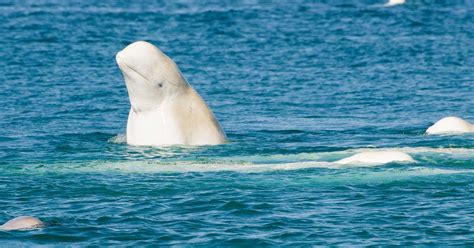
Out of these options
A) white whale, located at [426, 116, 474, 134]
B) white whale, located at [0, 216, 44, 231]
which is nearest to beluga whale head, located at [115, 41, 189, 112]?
white whale, located at [426, 116, 474, 134]

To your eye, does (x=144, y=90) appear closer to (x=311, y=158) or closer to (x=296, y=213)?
(x=311, y=158)

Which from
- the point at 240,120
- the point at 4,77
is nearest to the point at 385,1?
the point at 4,77

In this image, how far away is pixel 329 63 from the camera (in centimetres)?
4134

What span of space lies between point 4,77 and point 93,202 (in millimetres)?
19702

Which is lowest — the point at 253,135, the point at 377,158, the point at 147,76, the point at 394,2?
the point at 253,135

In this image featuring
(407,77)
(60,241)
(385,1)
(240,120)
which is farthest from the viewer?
(385,1)

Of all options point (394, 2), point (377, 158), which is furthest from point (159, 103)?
point (394, 2)

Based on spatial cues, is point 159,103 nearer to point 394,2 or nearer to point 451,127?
point 451,127

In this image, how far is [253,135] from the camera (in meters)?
26.5

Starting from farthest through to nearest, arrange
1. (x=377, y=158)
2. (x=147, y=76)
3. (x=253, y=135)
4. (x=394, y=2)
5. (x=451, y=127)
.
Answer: (x=394, y=2) < (x=253, y=135) < (x=451, y=127) < (x=147, y=76) < (x=377, y=158)

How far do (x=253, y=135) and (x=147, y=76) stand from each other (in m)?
4.18

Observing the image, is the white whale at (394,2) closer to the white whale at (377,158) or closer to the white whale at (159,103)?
the white whale at (159,103)

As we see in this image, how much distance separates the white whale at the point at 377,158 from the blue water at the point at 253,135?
0.30 m

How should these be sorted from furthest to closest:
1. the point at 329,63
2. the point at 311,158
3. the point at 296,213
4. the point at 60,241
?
the point at 329,63 → the point at 311,158 → the point at 296,213 → the point at 60,241
